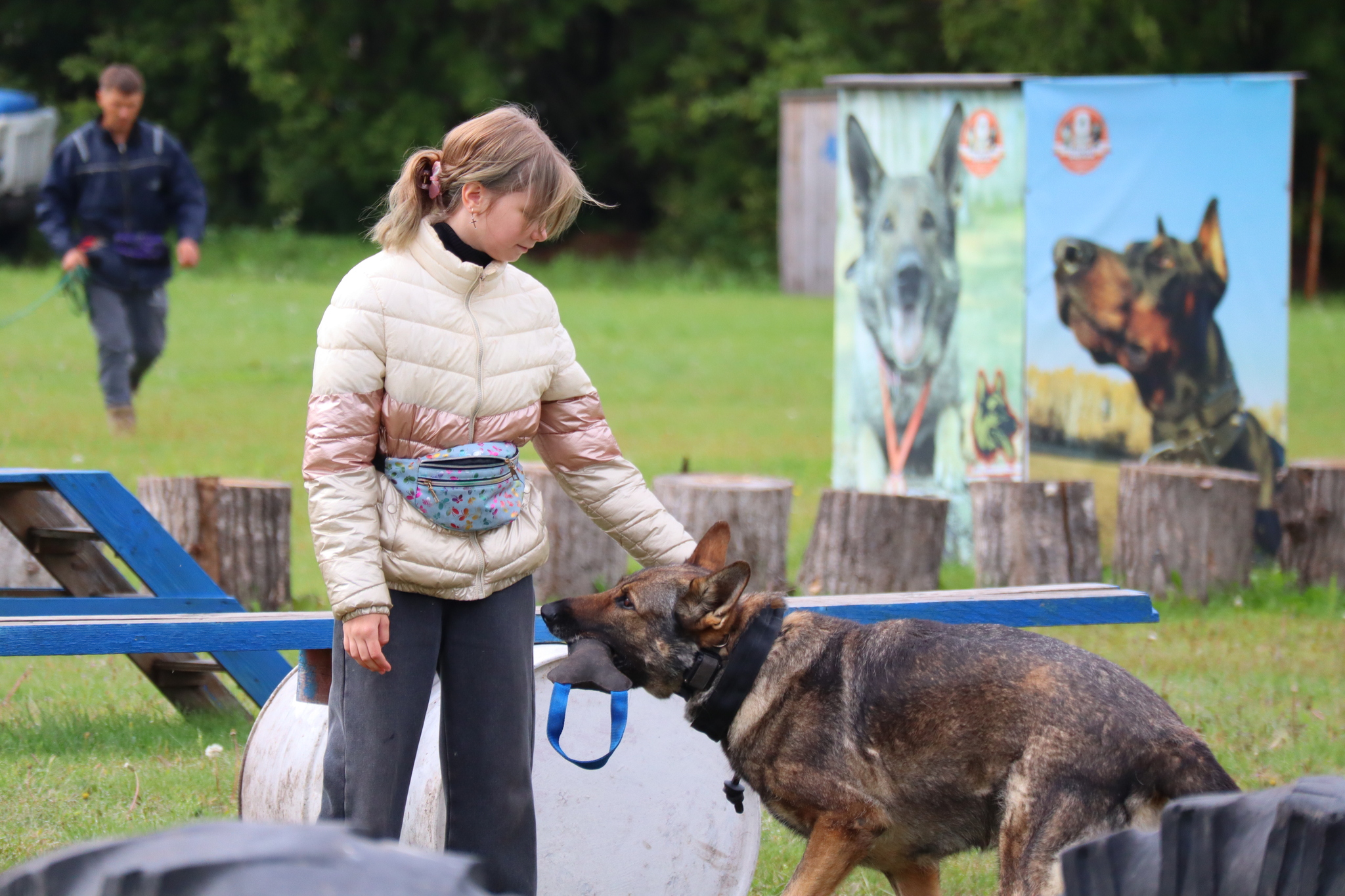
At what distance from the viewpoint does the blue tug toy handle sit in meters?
3.44

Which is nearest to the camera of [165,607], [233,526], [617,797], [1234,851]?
[1234,851]

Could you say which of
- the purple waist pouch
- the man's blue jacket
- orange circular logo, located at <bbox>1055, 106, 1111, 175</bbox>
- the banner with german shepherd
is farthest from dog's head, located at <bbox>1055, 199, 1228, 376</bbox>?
the purple waist pouch

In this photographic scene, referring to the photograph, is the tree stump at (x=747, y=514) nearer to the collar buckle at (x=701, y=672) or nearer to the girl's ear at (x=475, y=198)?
the collar buckle at (x=701, y=672)

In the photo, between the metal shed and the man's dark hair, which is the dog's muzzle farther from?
the metal shed

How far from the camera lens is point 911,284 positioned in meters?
8.49

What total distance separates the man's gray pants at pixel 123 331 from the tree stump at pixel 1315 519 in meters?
7.59

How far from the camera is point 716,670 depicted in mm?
3566

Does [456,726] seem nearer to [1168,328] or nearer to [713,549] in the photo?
[713,549]

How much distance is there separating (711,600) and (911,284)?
5.31 metres

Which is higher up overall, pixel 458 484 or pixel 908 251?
pixel 908 251

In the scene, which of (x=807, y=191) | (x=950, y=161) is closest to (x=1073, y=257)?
(x=950, y=161)

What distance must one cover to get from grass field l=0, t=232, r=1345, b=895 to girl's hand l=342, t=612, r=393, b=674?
1698mm

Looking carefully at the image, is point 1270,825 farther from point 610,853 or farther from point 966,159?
point 966,159

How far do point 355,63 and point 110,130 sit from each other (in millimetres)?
21139
